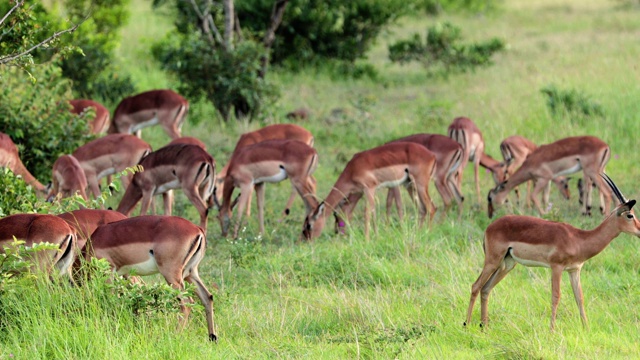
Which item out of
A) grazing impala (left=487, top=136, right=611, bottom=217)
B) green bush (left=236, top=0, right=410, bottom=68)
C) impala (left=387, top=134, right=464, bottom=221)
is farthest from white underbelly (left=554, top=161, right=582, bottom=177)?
green bush (left=236, top=0, right=410, bottom=68)

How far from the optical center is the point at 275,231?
8445 millimetres

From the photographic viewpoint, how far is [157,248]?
5.50 metres

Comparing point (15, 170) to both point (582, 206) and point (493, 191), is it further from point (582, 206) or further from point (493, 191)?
point (582, 206)

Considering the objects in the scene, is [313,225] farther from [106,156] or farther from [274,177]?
[106,156]

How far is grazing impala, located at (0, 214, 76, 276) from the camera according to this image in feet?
17.9

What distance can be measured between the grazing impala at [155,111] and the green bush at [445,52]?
5.82 m

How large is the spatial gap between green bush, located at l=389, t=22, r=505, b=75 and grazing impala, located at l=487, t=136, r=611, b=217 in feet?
21.8

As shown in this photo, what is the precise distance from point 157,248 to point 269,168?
332 cm

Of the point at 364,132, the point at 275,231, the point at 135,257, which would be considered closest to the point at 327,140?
the point at 364,132

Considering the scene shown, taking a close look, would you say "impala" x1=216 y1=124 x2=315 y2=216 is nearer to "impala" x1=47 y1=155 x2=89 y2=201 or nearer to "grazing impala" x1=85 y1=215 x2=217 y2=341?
"impala" x1=47 y1=155 x2=89 y2=201

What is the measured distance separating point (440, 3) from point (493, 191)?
53.3 ft

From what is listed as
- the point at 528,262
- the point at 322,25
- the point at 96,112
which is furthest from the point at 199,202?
the point at 322,25

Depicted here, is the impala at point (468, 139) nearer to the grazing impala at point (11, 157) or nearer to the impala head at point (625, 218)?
the grazing impala at point (11, 157)

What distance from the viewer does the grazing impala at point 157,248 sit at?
5.46 m
